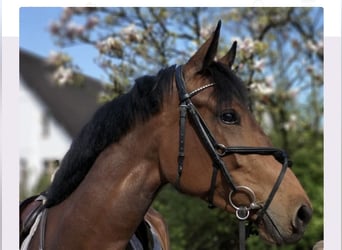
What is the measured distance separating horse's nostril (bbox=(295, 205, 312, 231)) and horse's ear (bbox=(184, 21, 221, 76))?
65 cm

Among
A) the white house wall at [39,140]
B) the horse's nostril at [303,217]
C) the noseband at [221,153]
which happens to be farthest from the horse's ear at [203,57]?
the white house wall at [39,140]

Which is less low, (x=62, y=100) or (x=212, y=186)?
(x=62, y=100)

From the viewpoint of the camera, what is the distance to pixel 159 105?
79.8 inches

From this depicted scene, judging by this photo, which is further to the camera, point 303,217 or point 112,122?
point 112,122

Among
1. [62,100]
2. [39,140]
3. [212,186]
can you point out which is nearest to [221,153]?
[212,186]

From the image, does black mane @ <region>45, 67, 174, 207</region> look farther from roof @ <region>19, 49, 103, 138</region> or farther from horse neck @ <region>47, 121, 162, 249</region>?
roof @ <region>19, 49, 103, 138</region>

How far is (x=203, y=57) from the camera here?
6.54 ft

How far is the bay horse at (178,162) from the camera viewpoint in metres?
1.92

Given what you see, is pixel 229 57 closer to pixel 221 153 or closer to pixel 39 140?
pixel 221 153

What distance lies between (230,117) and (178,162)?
259 mm

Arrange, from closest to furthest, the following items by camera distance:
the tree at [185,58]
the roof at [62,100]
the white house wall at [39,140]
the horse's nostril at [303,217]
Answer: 1. the horse's nostril at [303,217]
2. the tree at [185,58]
3. the white house wall at [39,140]
4. the roof at [62,100]

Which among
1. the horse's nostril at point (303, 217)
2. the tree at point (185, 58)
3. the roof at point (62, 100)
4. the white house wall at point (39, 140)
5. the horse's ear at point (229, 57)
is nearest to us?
the horse's nostril at point (303, 217)
